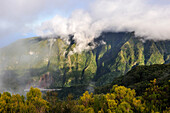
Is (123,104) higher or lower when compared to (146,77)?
higher

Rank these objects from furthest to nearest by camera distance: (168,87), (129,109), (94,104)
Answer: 1. (94,104)
2. (168,87)
3. (129,109)

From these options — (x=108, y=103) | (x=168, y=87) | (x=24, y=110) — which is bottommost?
(x=24, y=110)

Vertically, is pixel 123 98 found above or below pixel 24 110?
above

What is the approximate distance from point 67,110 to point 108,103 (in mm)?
15371

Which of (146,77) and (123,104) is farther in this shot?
(146,77)

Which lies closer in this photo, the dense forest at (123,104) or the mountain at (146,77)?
the dense forest at (123,104)

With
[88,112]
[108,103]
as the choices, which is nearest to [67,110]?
[88,112]

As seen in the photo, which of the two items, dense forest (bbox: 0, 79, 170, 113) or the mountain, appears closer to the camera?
dense forest (bbox: 0, 79, 170, 113)

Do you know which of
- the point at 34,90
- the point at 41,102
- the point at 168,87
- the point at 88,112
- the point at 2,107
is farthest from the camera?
the point at 34,90

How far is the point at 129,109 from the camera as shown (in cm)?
3994

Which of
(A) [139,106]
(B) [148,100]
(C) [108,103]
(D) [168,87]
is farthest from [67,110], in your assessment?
(D) [168,87]

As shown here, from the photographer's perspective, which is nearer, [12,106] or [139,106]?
[139,106]

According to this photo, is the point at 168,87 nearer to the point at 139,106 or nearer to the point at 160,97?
the point at 160,97

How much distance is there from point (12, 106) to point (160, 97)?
5767cm
